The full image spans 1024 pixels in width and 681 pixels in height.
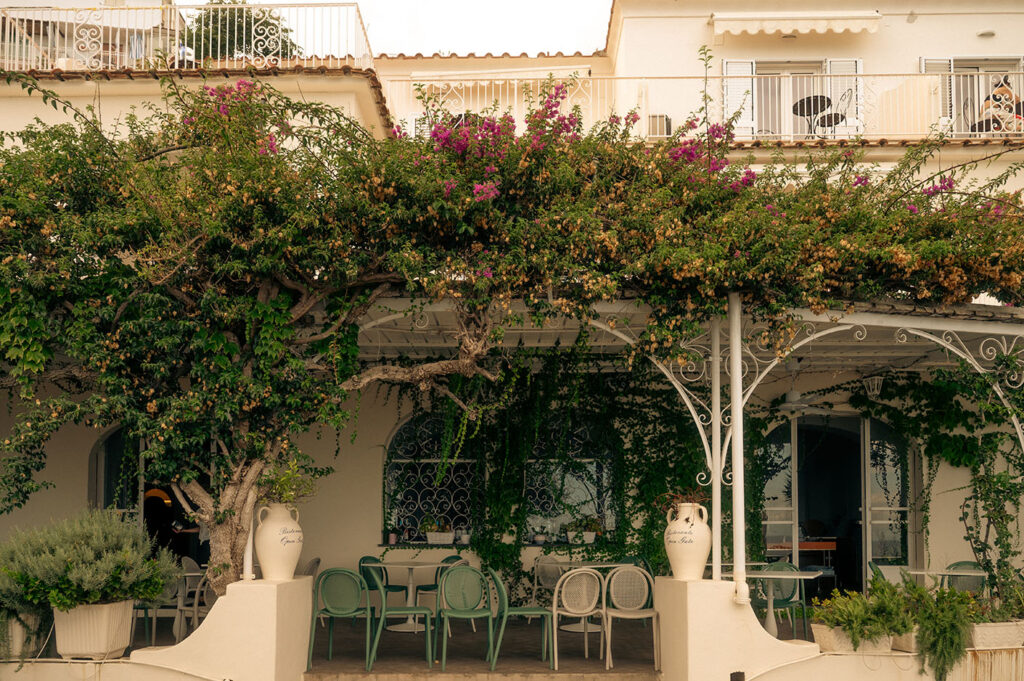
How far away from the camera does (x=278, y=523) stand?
23.9 ft

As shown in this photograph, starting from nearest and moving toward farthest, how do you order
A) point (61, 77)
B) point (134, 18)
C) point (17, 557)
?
point (17, 557)
point (61, 77)
point (134, 18)

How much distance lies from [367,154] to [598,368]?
470cm

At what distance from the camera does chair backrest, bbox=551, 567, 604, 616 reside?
26.2 ft

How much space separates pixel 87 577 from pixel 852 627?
531cm

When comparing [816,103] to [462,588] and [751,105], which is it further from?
[462,588]

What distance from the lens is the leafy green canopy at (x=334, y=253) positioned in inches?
275

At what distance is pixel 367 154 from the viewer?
23.3 feet

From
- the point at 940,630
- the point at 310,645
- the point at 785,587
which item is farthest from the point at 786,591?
the point at 310,645

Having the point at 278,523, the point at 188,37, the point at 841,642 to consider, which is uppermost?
the point at 188,37

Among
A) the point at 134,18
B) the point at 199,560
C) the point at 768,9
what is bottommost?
the point at 199,560

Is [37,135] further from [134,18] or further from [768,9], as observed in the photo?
[768,9]

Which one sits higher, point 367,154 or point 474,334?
point 367,154

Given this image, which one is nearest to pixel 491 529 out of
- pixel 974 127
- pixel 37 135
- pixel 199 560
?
pixel 199 560

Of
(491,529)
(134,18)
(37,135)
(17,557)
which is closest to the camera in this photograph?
(17,557)
